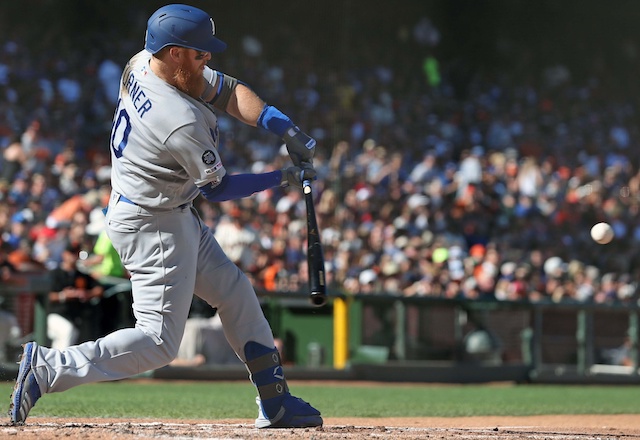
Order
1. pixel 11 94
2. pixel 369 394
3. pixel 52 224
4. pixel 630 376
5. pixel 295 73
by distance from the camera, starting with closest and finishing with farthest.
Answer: pixel 369 394 → pixel 52 224 → pixel 630 376 → pixel 11 94 → pixel 295 73

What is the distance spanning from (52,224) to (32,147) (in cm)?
196

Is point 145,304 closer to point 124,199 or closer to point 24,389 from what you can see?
point 124,199

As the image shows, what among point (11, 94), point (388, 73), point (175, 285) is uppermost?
point (388, 73)

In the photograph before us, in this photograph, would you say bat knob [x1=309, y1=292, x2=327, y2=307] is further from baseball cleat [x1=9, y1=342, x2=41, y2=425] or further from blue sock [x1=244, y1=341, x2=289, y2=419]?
baseball cleat [x1=9, y1=342, x2=41, y2=425]

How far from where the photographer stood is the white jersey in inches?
156

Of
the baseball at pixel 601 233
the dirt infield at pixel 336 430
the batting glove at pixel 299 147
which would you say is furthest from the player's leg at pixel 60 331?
the batting glove at pixel 299 147

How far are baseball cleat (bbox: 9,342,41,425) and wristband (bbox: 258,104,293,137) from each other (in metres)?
1.30

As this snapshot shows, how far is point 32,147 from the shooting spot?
12055 mm

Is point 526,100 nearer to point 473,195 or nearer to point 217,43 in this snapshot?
point 473,195

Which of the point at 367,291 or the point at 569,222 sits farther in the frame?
the point at 569,222

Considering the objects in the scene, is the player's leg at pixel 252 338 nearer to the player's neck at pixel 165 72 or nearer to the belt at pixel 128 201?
the belt at pixel 128 201

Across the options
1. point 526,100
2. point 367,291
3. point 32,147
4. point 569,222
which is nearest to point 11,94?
point 32,147

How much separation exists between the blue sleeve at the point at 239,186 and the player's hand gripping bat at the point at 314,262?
0.52 feet

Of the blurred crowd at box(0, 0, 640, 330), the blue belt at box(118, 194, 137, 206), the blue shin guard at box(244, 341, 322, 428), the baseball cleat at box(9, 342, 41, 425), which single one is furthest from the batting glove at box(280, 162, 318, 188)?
the blurred crowd at box(0, 0, 640, 330)
